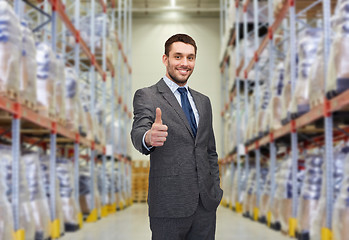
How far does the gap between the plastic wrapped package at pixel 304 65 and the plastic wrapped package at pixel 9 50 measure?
9.86ft

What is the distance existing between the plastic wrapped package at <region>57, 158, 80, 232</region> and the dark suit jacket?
18.8ft

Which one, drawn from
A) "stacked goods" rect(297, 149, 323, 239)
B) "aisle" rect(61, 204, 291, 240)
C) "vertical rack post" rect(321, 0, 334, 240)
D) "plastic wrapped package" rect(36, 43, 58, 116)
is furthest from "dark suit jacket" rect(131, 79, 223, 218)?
"aisle" rect(61, 204, 291, 240)

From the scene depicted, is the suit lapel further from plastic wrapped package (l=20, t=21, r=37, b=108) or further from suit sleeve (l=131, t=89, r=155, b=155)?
plastic wrapped package (l=20, t=21, r=37, b=108)

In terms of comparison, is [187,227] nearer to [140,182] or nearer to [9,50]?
[9,50]

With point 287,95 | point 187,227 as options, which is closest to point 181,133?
point 187,227

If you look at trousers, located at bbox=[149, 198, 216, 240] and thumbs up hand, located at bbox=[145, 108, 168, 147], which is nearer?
thumbs up hand, located at bbox=[145, 108, 168, 147]

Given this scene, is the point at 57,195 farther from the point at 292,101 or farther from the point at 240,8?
the point at 240,8

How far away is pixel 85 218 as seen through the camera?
31.8ft

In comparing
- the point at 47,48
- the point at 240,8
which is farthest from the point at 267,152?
the point at 47,48

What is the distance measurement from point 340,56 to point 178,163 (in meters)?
2.86

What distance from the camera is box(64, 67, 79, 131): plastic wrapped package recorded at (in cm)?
723

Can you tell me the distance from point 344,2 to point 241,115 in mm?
8489

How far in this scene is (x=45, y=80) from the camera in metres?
5.75

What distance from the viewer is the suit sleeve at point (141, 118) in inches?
65.0
